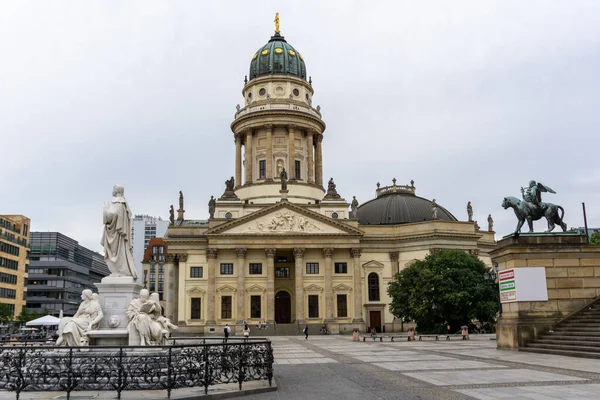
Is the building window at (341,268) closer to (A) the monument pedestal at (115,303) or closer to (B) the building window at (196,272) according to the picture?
(B) the building window at (196,272)

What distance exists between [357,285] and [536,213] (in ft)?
138

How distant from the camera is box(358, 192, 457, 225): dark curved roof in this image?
257 ft

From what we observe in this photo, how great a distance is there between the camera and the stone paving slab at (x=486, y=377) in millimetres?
16000

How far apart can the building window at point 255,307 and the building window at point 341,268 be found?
10.7 m

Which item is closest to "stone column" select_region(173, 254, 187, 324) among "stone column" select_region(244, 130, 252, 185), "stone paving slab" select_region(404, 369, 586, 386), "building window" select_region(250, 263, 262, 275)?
"building window" select_region(250, 263, 262, 275)

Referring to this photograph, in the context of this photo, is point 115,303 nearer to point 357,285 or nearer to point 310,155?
point 357,285

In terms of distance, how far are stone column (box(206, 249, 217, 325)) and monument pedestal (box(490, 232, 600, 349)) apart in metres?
45.1

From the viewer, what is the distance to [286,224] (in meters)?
69.3

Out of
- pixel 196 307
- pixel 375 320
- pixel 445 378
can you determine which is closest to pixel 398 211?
pixel 375 320

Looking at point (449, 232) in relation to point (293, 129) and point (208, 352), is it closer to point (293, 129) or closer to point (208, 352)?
point (293, 129)

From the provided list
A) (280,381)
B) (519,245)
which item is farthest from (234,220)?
(280,381)

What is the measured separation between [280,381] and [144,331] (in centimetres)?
491

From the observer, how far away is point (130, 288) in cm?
1559

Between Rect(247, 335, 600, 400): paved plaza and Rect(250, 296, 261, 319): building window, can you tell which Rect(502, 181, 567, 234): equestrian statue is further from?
Rect(250, 296, 261, 319): building window
